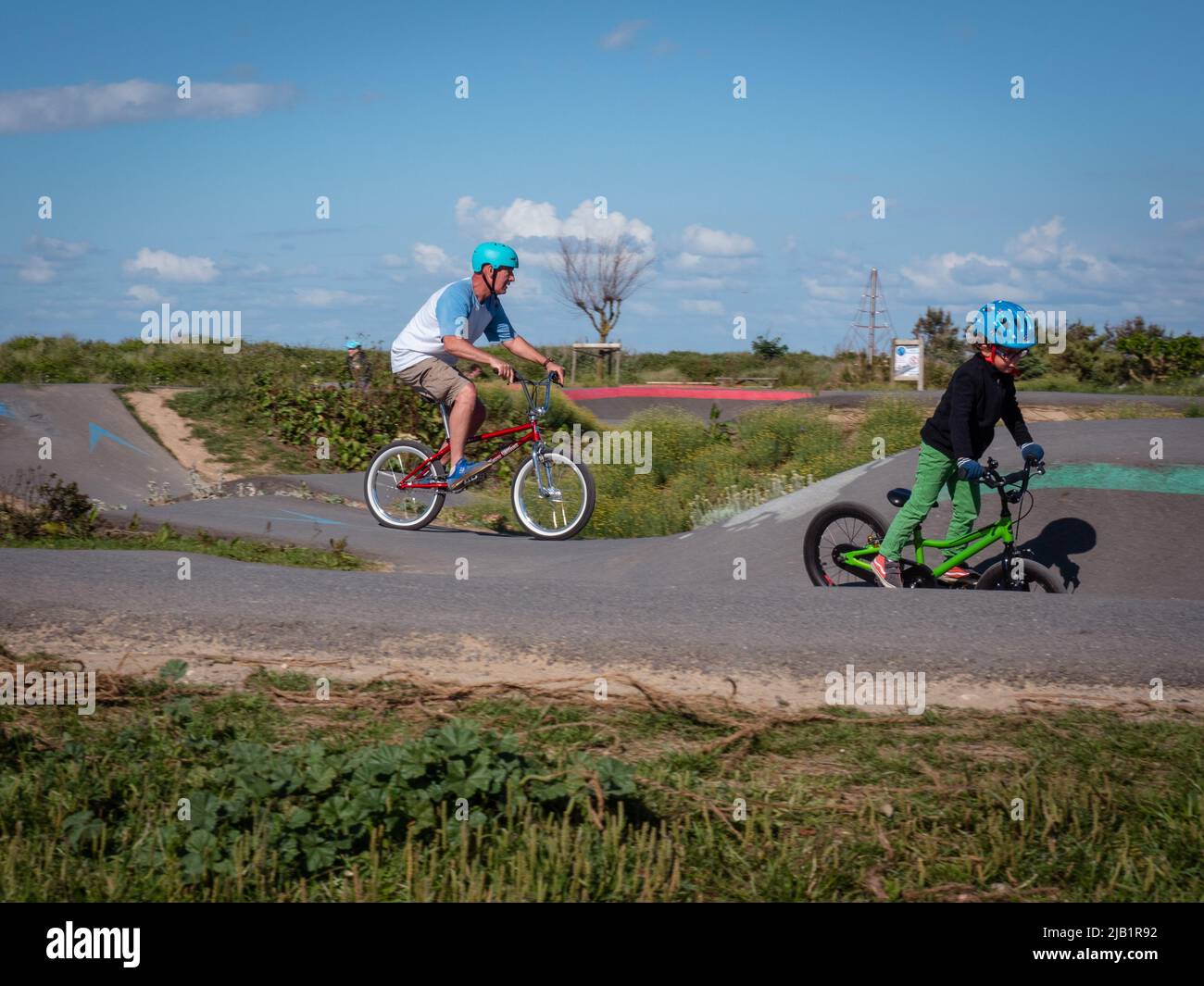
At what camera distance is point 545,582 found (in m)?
7.18

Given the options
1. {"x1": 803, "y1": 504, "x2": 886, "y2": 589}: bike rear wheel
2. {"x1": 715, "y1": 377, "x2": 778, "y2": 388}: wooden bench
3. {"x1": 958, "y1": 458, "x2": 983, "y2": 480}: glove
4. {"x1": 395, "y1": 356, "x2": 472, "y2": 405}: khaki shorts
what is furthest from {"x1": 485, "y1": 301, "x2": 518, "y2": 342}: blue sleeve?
{"x1": 715, "y1": 377, "x2": 778, "y2": 388}: wooden bench

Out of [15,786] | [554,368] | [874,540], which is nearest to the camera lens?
[15,786]

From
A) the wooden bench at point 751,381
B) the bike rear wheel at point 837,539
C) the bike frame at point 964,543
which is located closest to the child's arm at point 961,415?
the bike frame at point 964,543

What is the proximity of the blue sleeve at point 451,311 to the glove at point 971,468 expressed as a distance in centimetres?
484

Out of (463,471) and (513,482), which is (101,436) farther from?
(513,482)

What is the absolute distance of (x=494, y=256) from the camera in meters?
10.4

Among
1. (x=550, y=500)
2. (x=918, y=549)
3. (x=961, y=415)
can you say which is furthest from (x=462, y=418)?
(x=961, y=415)

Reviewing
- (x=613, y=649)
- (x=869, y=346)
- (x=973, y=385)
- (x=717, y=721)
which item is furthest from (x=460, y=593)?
(x=869, y=346)

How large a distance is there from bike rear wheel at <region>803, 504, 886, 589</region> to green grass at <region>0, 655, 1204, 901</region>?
3.02 m

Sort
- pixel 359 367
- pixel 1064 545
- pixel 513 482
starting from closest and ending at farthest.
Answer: pixel 1064 545 < pixel 513 482 < pixel 359 367

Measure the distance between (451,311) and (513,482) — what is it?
1.63m

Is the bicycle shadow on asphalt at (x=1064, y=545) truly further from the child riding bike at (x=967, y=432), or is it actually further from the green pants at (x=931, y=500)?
the child riding bike at (x=967, y=432)
